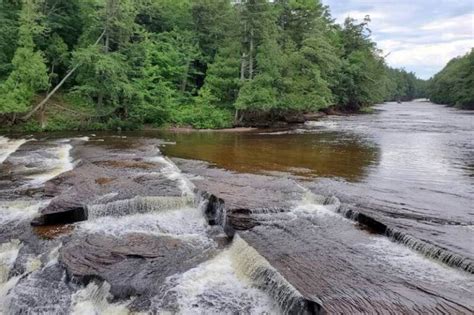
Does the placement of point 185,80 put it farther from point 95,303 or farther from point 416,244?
point 95,303

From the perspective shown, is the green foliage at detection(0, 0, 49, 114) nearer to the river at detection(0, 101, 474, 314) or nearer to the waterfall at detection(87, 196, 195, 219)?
the river at detection(0, 101, 474, 314)

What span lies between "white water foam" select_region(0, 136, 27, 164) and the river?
8.9 inches

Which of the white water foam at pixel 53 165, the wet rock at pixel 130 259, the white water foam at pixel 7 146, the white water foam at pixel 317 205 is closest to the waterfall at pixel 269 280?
the wet rock at pixel 130 259

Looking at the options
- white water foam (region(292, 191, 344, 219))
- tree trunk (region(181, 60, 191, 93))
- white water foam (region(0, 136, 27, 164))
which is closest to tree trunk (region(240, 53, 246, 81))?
tree trunk (region(181, 60, 191, 93))

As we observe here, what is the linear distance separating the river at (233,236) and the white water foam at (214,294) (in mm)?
24


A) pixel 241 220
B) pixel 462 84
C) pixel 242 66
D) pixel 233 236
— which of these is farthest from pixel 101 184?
pixel 462 84

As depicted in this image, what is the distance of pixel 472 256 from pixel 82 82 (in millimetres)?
26836

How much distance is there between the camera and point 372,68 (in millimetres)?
56594

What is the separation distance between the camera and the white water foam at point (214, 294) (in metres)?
6.07

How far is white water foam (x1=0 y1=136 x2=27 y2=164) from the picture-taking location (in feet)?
54.7

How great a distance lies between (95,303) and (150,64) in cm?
2678

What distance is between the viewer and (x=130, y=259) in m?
7.55

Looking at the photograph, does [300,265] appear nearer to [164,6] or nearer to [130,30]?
[130,30]

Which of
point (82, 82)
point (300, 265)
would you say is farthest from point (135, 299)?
point (82, 82)
